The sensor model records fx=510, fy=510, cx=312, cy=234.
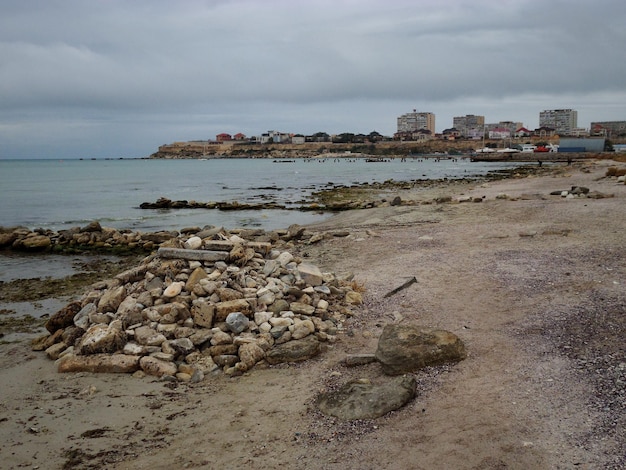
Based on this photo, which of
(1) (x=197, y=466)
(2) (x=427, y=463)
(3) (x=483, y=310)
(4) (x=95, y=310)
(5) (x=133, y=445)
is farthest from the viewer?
(4) (x=95, y=310)

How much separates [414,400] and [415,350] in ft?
2.71

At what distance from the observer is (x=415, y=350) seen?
576cm

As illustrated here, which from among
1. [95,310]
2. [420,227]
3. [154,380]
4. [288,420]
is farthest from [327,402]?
[420,227]

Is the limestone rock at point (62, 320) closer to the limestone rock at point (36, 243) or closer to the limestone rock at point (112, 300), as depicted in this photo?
the limestone rock at point (112, 300)

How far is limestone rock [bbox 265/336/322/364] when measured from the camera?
6.49 m

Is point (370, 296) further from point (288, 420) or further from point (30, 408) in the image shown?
point (30, 408)

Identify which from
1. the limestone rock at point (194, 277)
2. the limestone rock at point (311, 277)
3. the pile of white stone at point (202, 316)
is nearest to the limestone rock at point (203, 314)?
the pile of white stone at point (202, 316)

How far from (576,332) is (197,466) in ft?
15.2

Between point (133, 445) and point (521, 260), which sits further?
point (521, 260)

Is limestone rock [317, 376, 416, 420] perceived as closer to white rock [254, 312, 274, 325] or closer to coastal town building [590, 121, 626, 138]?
white rock [254, 312, 274, 325]

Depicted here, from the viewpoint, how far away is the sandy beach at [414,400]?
13.8 feet

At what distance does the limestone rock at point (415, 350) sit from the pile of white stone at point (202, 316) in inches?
46.4

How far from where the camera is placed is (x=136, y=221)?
1000 inches

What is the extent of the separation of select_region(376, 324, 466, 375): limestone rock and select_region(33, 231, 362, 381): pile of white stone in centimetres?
118
